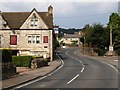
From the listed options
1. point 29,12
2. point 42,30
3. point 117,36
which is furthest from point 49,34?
point 117,36

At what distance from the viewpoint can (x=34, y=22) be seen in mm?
66938

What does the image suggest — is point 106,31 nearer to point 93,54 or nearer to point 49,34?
point 93,54

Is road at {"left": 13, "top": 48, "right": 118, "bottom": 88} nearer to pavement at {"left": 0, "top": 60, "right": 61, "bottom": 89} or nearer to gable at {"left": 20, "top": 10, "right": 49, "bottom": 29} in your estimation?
pavement at {"left": 0, "top": 60, "right": 61, "bottom": 89}

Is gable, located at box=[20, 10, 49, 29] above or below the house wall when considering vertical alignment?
above

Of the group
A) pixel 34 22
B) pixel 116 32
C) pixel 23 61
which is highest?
pixel 34 22

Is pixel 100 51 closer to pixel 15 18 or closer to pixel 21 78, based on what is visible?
pixel 15 18

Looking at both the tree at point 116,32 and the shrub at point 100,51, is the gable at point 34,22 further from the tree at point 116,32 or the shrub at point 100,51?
the tree at point 116,32

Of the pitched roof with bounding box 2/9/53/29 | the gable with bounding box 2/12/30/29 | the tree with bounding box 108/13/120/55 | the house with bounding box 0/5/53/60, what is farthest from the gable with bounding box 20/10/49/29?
the tree with bounding box 108/13/120/55

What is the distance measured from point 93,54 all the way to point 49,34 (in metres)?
29.0

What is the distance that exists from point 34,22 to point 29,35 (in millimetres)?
2686

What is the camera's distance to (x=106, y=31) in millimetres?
96750

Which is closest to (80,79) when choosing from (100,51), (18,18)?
(18,18)

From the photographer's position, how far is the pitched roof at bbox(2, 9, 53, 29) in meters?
67.9

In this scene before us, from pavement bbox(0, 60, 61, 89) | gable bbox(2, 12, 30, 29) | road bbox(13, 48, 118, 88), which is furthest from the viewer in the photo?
gable bbox(2, 12, 30, 29)
